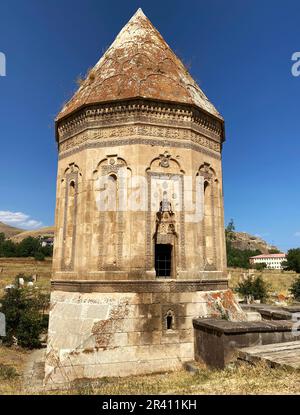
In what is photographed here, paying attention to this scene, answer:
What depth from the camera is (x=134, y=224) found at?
861 centimetres

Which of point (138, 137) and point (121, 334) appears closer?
point (121, 334)

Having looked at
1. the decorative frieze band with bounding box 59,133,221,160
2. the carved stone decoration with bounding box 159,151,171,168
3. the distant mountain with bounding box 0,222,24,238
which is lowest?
the carved stone decoration with bounding box 159,151,171,168

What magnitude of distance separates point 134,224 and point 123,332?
2505 millimetres

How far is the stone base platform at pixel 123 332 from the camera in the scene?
7.79 metres

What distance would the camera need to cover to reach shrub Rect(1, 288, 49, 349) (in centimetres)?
1289

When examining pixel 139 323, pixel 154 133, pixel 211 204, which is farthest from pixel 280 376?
pixel 154 133

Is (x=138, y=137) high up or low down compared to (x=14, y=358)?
up

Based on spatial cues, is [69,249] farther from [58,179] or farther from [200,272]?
[200,272]

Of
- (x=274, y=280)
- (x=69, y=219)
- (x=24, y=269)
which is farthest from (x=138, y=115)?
(x=274, y=280)

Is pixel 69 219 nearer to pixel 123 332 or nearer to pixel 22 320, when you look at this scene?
pixel 123 332

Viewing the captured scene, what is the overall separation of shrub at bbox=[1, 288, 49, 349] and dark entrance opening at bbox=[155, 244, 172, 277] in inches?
265

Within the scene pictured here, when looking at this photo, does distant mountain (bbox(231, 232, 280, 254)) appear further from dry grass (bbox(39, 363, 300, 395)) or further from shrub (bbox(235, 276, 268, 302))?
dry grass (bbox(39, 363, 300, 395))

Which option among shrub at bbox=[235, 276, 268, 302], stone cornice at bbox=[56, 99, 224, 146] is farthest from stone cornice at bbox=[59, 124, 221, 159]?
shrub at bbox=[235, 276, 268, 302]
